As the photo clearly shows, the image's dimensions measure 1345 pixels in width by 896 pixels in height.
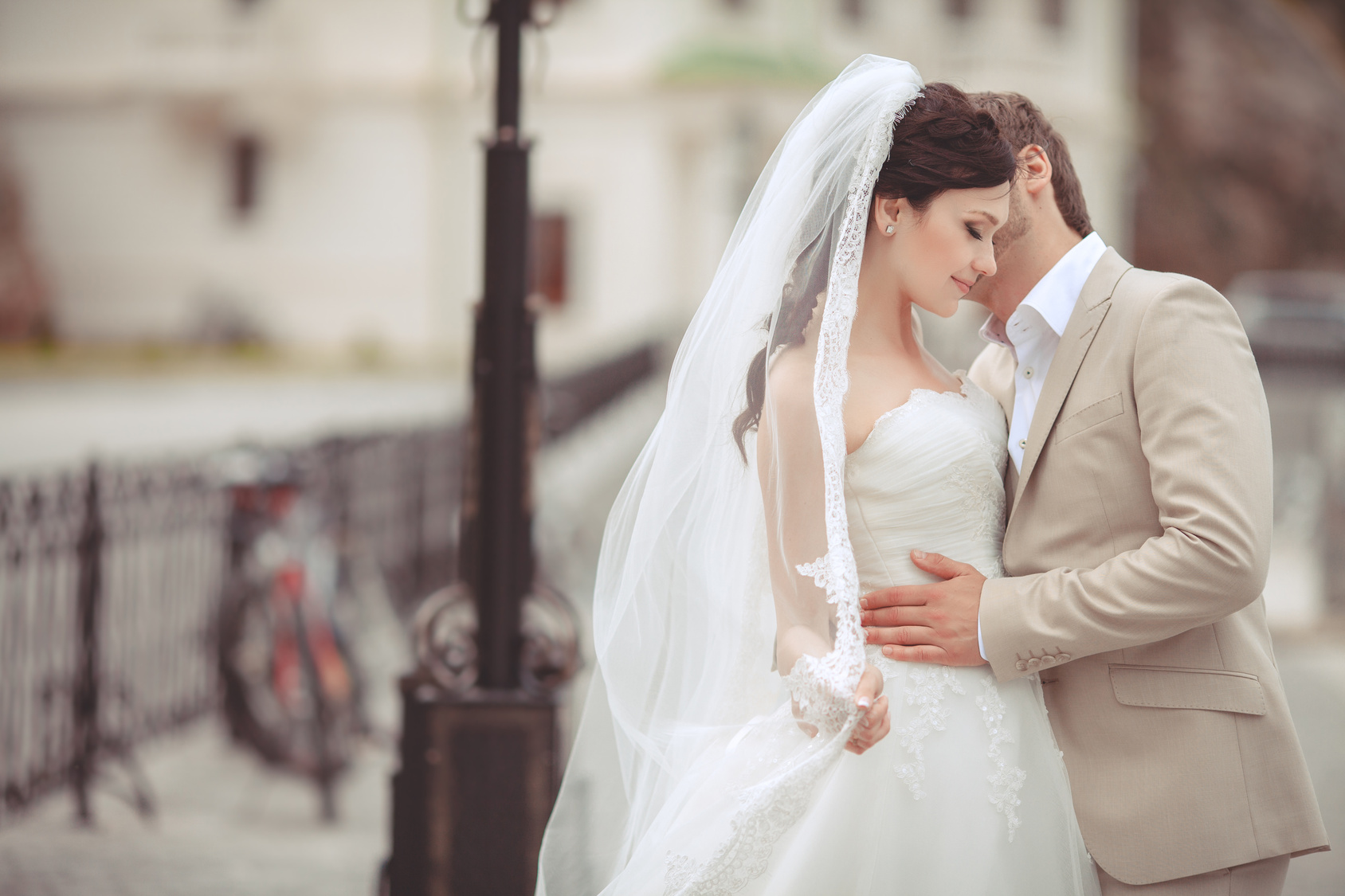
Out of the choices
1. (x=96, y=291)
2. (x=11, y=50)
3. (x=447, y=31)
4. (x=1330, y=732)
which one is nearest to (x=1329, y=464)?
(x=1330, y=732)

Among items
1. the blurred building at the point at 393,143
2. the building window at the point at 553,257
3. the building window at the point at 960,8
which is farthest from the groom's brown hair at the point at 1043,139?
the building window at the point at 960,8

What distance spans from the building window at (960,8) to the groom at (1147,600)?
32744 millimetres

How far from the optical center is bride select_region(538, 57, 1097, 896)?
2.32m

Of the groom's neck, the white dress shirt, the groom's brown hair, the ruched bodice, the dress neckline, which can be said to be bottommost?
the ruched bodice

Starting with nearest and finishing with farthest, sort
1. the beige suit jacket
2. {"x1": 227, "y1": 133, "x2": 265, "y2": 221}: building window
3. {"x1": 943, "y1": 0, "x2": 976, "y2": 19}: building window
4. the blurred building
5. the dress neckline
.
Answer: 1. the beige suit jacket
2. the dress neckline
3. the blurred building
4. {"x1": 227, "y1": 133, "x2": 265, "y2": 221}: building window
5. {"x1": 943, "y1": 0, "x2": 976, "y2": 19}: building window

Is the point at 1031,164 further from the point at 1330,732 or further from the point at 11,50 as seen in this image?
the point at 11,50

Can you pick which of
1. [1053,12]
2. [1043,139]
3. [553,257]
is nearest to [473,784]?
[1043,139]

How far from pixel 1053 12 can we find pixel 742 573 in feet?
113

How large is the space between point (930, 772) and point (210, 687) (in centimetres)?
502

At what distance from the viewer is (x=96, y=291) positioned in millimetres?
31469

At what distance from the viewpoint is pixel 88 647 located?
5234mm

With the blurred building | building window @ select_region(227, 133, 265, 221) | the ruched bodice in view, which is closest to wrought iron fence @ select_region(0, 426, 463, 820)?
the ruched bodice

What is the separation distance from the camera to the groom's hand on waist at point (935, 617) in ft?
7.71

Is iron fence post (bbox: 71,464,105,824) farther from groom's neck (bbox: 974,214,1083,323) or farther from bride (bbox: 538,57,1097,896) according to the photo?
groom's neck (bbox: 974,214,1083,323)
